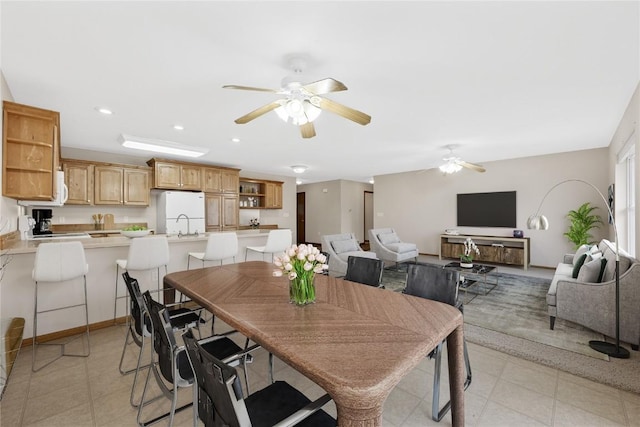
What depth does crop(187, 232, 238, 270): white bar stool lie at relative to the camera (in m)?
3.38

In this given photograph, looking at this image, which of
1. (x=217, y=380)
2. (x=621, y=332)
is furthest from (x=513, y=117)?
(x=217, y=380)

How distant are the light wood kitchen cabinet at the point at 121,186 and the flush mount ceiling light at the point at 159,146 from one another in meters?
0.78

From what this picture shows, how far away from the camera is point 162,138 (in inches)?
171

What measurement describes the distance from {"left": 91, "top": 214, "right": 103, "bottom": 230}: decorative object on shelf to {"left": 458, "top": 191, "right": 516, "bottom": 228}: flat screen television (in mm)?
7887

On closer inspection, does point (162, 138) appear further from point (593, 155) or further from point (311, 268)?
point (593, 155)

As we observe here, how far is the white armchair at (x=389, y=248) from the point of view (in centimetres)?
589

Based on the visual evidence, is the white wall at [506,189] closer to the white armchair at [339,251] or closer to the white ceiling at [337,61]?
the white ceiling at [337,61]

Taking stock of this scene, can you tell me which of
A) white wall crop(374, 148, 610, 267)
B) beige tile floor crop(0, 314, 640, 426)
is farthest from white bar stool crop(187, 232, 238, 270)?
white wall crop(374, 148, 610, 267)

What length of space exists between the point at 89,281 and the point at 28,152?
1399 mm

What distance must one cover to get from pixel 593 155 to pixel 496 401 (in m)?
5.89

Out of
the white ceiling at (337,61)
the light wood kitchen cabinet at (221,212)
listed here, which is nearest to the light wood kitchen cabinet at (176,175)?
the light wood kitchen cabinet at (221,212)

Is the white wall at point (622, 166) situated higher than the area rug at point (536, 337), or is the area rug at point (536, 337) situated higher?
the white wall at point (622, 166)

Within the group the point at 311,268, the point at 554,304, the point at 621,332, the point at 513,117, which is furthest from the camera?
the point at 513,117

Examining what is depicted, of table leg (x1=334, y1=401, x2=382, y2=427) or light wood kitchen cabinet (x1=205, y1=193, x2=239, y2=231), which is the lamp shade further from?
light wood kitchen cabinet (x1=205, y1=193, x2=239, y2=231)
